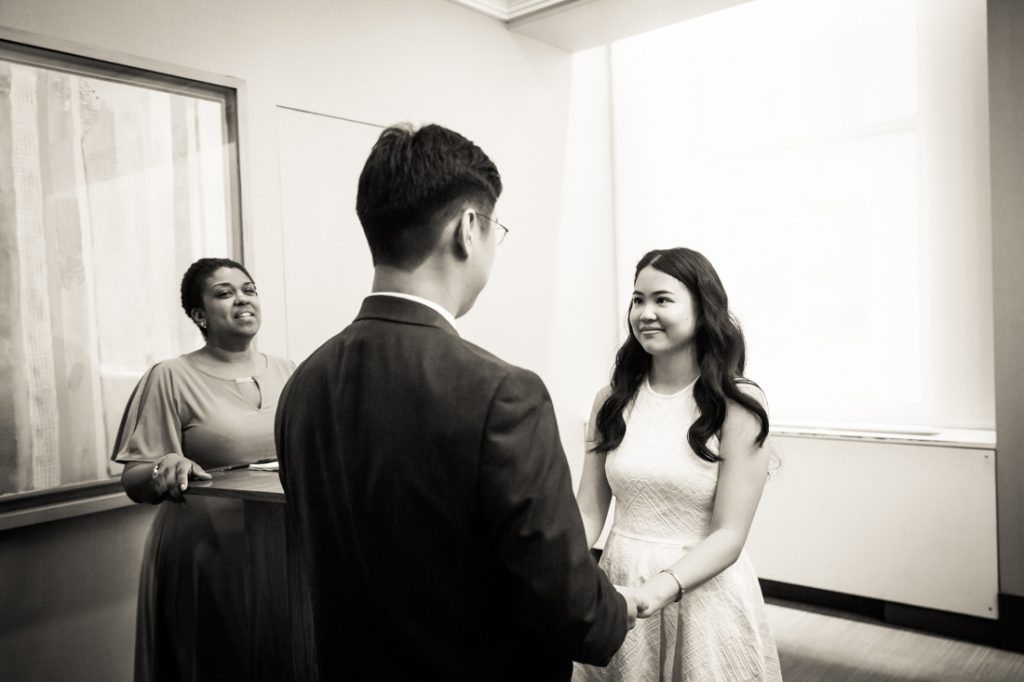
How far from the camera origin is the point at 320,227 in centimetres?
338

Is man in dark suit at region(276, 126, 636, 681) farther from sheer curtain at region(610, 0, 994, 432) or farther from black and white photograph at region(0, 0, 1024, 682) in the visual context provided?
sheer curtain at region(610, 0, 994, 432)

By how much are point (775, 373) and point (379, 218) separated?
3.79 metres

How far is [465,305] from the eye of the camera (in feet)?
3.83

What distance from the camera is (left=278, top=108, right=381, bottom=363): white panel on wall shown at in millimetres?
3262

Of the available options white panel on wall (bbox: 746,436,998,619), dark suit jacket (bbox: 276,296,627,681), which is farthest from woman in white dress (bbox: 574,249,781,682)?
white panel on wall (bbox: 746,436,998,619)

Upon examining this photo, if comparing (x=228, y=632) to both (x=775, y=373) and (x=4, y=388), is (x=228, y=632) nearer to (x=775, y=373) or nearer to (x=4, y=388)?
(x=4, y=388)

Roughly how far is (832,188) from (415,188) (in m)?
3.68

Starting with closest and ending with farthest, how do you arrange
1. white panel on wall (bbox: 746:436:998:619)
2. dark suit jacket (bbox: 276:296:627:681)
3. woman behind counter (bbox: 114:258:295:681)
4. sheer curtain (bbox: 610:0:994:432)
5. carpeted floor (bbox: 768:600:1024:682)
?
1. dark suit jacket (bbox: 276:296:627:681)
2. woman behind counter (bbox: 114:258:295:681)
3. carpeted floor (bbox: 768:600:1024:682)
4. white panel on wall (bbox: 746:436:998:619)
5. sheer curtain (bbox: 610:0:994:432)

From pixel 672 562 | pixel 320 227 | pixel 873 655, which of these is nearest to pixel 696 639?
pixel 672 562

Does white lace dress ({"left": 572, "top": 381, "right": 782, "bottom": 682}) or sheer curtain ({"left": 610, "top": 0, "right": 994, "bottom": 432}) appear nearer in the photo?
white lace dress ({"left": 572, "top": 381, "right": 782, "bottom": 682})

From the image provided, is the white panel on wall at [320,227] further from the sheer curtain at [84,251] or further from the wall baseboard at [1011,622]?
the wall baseboard at [1011,622]

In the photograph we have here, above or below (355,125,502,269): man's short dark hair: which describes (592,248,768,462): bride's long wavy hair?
below

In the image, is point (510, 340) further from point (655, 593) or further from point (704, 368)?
point (655, 593)

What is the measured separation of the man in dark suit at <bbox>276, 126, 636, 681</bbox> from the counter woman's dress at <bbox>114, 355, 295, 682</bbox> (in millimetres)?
1016
